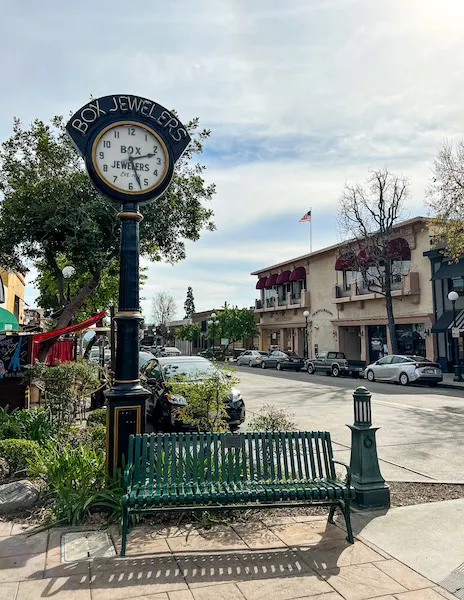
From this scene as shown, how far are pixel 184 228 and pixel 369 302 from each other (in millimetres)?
22622

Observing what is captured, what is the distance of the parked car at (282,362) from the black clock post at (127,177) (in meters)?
29.2

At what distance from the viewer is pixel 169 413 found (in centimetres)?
955

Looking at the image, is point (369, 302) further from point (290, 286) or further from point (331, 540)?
point (331, 540)

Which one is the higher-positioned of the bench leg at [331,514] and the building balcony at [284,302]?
the building balcony at [284,302]

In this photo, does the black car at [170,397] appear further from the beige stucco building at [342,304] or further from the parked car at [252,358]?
the parked car at [252,358]

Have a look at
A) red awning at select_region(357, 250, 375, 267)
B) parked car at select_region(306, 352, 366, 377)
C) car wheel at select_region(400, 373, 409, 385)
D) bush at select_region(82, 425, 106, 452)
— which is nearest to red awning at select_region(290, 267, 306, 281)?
red awning at select_region(357, 250, 375, 267)

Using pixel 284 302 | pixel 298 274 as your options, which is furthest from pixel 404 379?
pixel 284 302

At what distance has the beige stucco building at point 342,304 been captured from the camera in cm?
2919

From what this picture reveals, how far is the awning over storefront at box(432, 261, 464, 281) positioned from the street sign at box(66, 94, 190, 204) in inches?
917

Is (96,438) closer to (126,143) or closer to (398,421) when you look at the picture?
(126,143)

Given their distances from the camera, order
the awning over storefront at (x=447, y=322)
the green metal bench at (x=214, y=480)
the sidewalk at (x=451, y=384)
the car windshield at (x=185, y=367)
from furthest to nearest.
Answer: the awning over storefront at (x=447, y=322) → the sidewalk at (x=451, y=384) → the car windshield at (x=185, y=367) → the green metal bench at (x=214, y=480)

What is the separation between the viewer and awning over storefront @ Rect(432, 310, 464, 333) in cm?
2498

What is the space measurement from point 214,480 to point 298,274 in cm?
3871

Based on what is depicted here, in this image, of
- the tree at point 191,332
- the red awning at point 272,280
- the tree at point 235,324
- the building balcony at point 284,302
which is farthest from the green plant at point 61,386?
the tree at point 191,332
